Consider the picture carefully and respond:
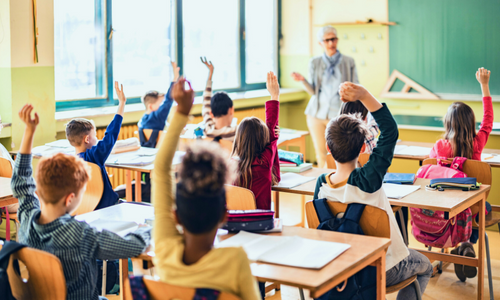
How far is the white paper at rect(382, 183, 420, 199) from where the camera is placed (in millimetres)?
2629

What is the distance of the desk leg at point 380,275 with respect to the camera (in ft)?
6.00

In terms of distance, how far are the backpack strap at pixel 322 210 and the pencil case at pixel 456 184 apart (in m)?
0.94

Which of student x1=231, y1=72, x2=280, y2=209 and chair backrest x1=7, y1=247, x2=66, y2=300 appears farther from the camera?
student x1=231, y1=72, x2=280, y2=209

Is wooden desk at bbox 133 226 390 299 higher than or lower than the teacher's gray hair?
lower

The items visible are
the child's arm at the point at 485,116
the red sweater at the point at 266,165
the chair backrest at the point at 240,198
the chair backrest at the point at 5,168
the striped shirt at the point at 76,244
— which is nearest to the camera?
the striped shirt at the point at 76,244

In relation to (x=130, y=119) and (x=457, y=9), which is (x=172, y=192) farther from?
(x=457, y=9)

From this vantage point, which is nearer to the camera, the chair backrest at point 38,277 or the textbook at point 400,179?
the chair backrest at point 38,277

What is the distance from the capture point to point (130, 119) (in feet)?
16.1

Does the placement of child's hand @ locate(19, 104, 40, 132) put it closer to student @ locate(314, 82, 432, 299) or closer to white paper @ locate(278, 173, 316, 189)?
student @ locate(314, 82, 432, 299)

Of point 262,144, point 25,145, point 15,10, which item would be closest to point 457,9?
point 262,144

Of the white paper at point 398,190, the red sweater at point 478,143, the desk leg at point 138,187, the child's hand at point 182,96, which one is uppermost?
the child's hand at point 182,96

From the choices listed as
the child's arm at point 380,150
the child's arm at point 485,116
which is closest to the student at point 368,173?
the child's arm at point 380,150

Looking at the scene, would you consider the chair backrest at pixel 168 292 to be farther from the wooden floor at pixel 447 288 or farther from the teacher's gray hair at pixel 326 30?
the teacher's gray hair at pixel 326 30

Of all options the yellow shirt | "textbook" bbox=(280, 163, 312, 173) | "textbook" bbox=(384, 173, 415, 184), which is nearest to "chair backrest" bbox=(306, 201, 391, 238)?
the yellow shirt
